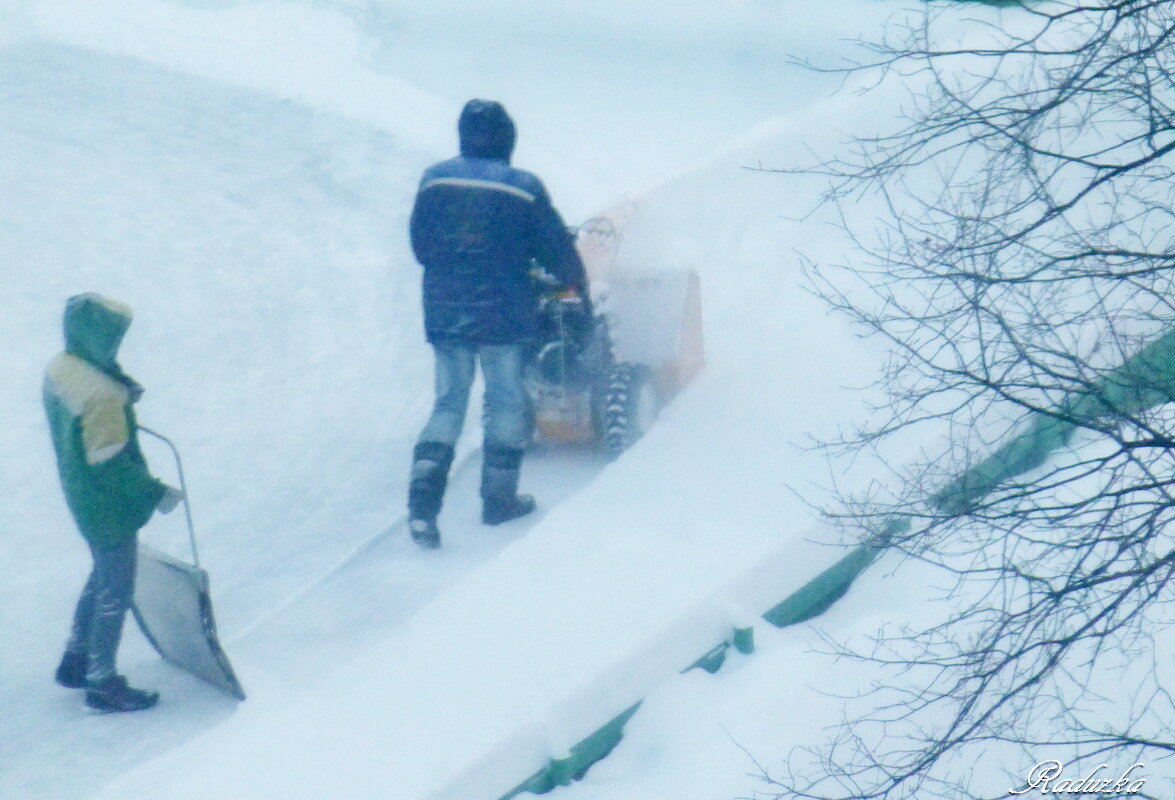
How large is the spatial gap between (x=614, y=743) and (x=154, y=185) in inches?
307

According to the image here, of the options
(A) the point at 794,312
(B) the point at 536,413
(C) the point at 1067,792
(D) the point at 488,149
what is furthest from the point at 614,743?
(A) the point at 794,312

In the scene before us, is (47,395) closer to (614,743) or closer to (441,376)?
(441,376)

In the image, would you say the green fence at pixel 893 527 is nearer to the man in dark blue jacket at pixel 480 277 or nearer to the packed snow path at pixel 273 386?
the packed snow path at pixel 273 386

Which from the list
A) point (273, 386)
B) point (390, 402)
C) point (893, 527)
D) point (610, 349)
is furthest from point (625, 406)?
point (273, 386)

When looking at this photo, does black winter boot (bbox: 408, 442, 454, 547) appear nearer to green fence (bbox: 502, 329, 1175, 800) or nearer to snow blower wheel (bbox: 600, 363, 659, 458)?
snow blower wheel (bbox: 600, 363, 659, 458)

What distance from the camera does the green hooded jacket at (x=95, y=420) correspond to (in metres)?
4.20

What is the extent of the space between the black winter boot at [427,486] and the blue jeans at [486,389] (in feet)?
0.15

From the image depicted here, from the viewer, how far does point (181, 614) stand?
4.46 meters

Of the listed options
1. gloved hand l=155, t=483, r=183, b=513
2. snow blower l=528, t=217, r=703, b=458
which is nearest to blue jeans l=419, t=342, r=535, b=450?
snow blower l=528, t=217, r=703, b=458

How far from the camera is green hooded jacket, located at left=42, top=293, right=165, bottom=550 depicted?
4195 millimetres

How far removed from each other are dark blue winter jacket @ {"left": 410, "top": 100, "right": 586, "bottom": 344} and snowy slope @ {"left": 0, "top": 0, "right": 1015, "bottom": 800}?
0.89 metres

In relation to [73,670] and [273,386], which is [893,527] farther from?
[273,386]

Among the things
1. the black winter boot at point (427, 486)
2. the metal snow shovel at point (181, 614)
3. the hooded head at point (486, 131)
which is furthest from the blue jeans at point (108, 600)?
the hooded head at point (486, 131)

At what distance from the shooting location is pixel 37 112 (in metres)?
11.8
